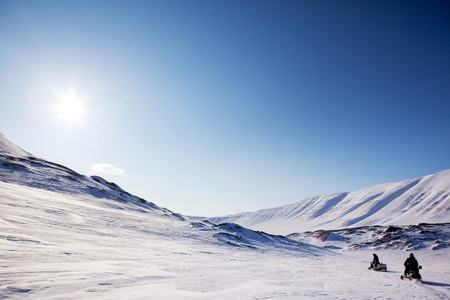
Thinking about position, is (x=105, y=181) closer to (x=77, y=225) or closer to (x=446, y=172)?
(x=77, y=225)

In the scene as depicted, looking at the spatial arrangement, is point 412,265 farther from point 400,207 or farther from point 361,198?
point 361,198

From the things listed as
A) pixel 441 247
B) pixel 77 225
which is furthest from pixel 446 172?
pixel 77 225

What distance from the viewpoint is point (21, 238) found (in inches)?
521

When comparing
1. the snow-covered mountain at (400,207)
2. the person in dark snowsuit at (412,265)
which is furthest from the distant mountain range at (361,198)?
the person in dark snowsuit at (412,265)

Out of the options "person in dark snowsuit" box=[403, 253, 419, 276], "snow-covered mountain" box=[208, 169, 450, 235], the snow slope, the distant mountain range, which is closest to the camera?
"person in dark snowsuit" box=[403, 253, 419, 276]

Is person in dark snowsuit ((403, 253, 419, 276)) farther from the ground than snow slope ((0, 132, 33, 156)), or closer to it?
closer to it

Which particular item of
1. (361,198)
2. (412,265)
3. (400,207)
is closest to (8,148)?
(412,265)

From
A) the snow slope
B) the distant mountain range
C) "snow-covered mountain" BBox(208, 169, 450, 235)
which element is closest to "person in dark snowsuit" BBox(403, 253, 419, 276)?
the distant mountain range

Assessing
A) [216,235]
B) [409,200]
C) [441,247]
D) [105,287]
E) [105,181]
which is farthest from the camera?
[409,200]

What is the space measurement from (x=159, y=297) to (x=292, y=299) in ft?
14.6

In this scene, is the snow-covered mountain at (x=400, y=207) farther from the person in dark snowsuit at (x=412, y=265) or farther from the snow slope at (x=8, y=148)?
the snow slope at (x=8, y=148)

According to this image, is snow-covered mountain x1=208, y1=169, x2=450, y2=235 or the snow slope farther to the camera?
snow-covered mountain x1=208, y1=169, x2=450, y2=235

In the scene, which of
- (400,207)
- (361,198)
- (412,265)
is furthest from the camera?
→ (361,198)

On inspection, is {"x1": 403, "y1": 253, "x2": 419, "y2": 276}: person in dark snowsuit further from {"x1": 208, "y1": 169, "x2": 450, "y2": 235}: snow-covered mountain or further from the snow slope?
{"x1": 208, "y1": 169, "x2": 450, "y2": 235}: snow-covered mountain
